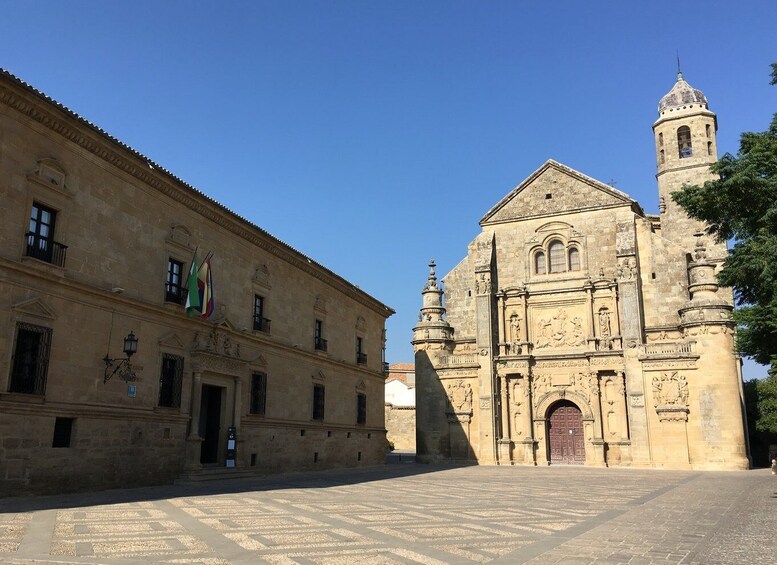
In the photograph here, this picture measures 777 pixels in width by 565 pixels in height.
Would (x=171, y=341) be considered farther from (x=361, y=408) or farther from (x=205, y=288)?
(x=361, y=408)

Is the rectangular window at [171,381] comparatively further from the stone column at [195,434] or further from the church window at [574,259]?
the church window at [574,259]

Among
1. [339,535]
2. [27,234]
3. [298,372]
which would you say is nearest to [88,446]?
[27,234]

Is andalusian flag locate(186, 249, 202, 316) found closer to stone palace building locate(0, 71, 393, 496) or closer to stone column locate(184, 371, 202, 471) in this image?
stone palace building locate(0, 71, 393, 496)

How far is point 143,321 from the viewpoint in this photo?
52.6 feet

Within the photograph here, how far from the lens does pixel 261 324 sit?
21.4 metres

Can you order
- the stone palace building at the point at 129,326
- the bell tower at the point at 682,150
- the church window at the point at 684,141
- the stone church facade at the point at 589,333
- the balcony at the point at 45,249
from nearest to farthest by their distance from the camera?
the stone palace building at the point at 129,326 < the balcony at the point at 45,249 < the stone church facade at the point at 589,333 < the bell tower at the point at 682,150 < the church window at the point at 684,141

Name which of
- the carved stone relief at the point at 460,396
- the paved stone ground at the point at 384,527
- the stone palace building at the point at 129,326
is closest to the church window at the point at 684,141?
the carved stone relief at the point at 460,396

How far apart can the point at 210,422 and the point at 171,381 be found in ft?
9.47

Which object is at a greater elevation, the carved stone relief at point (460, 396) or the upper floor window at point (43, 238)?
the upper floor window at point (43, 238)

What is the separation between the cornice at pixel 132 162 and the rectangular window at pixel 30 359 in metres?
4.43

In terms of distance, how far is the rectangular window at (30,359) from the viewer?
41.1 ft

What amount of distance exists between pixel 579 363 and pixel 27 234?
2585 cm

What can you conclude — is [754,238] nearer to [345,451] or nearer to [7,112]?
[7,112]

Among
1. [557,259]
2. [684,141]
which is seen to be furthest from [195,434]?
[684,141]
